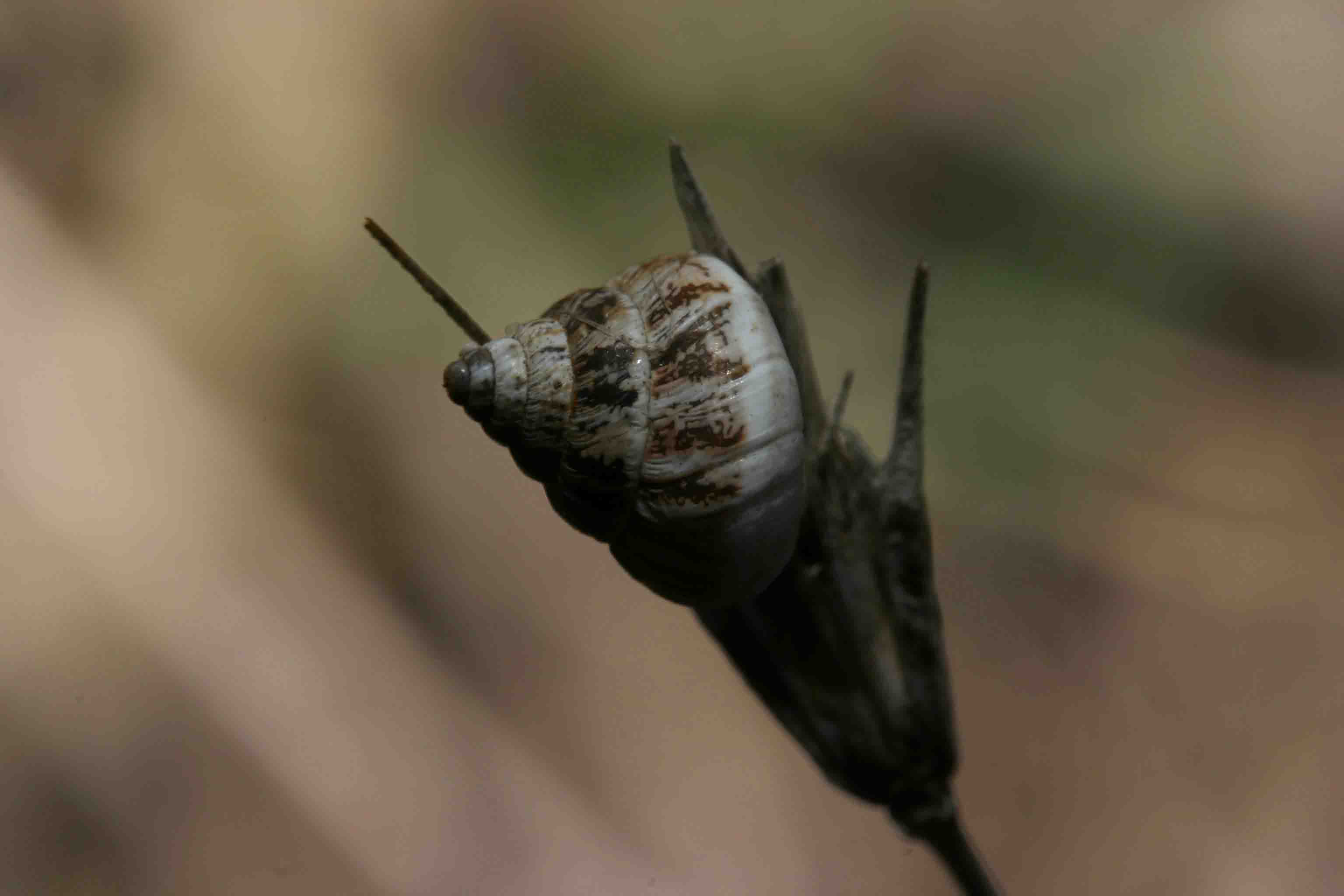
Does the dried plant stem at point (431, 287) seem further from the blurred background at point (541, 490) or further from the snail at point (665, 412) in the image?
the blurred background at point (541, 490)

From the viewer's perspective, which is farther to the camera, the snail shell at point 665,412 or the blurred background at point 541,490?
the blurred background at point 541,490

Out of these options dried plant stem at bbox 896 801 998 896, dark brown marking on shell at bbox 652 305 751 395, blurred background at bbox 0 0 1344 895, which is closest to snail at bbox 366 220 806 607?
dark brown marking on shell at bbox 652 305 751 395

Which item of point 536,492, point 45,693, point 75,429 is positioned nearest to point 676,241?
point 536,492

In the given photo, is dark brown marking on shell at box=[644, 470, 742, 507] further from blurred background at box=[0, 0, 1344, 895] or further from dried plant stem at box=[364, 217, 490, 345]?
blurred background at box=[0, 0, 1344, 895]

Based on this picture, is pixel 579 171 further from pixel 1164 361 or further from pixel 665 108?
pixel 1164 361

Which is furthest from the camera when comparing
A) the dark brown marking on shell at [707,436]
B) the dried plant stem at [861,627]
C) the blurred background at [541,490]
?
the blurred background at [541,490]

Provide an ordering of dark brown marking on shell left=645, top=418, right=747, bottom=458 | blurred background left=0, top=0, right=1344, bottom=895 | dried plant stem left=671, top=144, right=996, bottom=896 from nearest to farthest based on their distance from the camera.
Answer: dark brown marking on shell left=645, top=418, right=747, bottom=458 < dried plant stem left=671, top=144, right=996, bottom=896 < blurred background left=0, top=0, right=1344, bottom=895

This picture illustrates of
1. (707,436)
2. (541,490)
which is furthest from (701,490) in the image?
(541,490)

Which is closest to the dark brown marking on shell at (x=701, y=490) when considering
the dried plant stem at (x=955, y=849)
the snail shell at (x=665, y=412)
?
the snail shell at (x=665, y=412)
